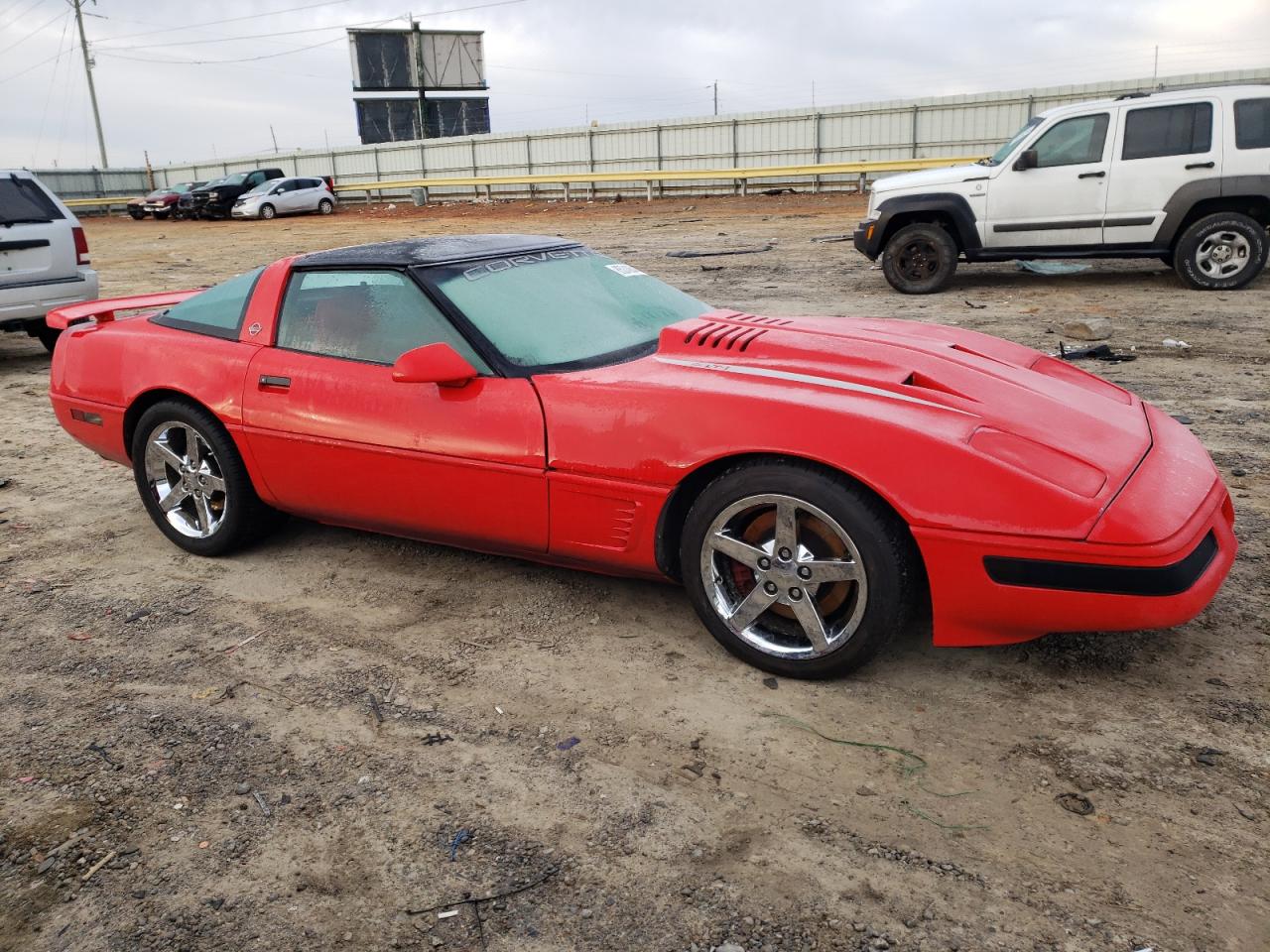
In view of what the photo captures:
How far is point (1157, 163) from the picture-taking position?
9.87 m

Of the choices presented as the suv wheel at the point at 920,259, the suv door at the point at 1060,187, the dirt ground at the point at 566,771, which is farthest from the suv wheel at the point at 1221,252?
the dirt ground at the point at 566,771

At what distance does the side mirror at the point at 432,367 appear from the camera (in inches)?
134

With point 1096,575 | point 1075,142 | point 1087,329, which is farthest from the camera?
point 1075,142

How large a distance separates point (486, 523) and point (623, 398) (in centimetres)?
73

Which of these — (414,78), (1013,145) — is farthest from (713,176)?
(414,78)

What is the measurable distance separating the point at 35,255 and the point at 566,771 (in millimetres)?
8162

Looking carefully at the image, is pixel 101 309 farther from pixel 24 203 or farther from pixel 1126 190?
pixel 1126 190

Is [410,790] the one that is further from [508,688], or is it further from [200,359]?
[200,359]

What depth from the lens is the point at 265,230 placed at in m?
26.5

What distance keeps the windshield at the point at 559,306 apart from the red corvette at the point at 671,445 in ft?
0.04

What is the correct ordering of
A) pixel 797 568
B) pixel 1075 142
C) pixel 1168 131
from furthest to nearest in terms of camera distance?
pixel 1075 142, pixel 1168 131, pixel 797 568

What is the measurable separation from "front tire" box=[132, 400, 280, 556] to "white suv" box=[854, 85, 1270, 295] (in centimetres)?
854

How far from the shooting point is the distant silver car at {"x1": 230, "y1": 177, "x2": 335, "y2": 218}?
31.2 meters

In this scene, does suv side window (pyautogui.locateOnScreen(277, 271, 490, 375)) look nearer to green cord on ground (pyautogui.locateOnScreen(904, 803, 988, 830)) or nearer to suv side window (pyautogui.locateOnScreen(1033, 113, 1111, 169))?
green cord on ground (pyautogui.locateOnScreen(904, 803, 988, 830))
